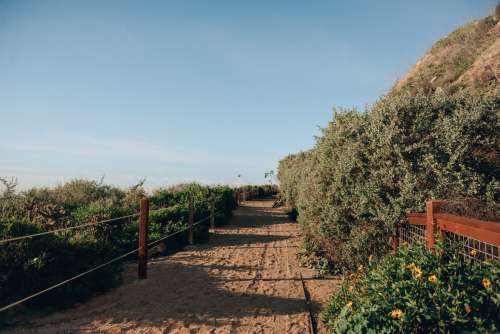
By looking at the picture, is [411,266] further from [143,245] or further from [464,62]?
[464,62]

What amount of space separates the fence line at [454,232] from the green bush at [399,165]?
0.89 feet

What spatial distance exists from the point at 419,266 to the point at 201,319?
3117 millimetres

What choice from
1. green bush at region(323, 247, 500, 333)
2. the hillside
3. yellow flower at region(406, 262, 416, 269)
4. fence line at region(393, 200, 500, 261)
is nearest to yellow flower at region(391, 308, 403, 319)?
green bush at region(323, 247, 500, 333)

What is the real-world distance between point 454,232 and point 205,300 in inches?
156

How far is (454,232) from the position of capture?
348 cm

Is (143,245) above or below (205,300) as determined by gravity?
above

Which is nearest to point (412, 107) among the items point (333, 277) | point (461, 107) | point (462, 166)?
point (461, 107)

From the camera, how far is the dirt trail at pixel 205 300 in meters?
4.75

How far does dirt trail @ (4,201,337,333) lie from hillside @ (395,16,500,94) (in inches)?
346

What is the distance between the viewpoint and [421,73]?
22.8m

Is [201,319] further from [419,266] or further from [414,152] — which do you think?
[414,152]

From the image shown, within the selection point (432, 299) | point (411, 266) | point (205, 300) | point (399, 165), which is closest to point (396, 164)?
point (399, 165)

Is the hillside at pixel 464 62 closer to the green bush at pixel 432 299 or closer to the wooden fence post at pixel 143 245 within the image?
the wooden fence post at pixel 143 245

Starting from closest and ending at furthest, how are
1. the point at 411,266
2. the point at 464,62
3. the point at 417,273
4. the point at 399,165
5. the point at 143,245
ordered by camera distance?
the point at 417,273
the point at 411,266
the point at 399,165
the point at 143,245
the point at 464,62
